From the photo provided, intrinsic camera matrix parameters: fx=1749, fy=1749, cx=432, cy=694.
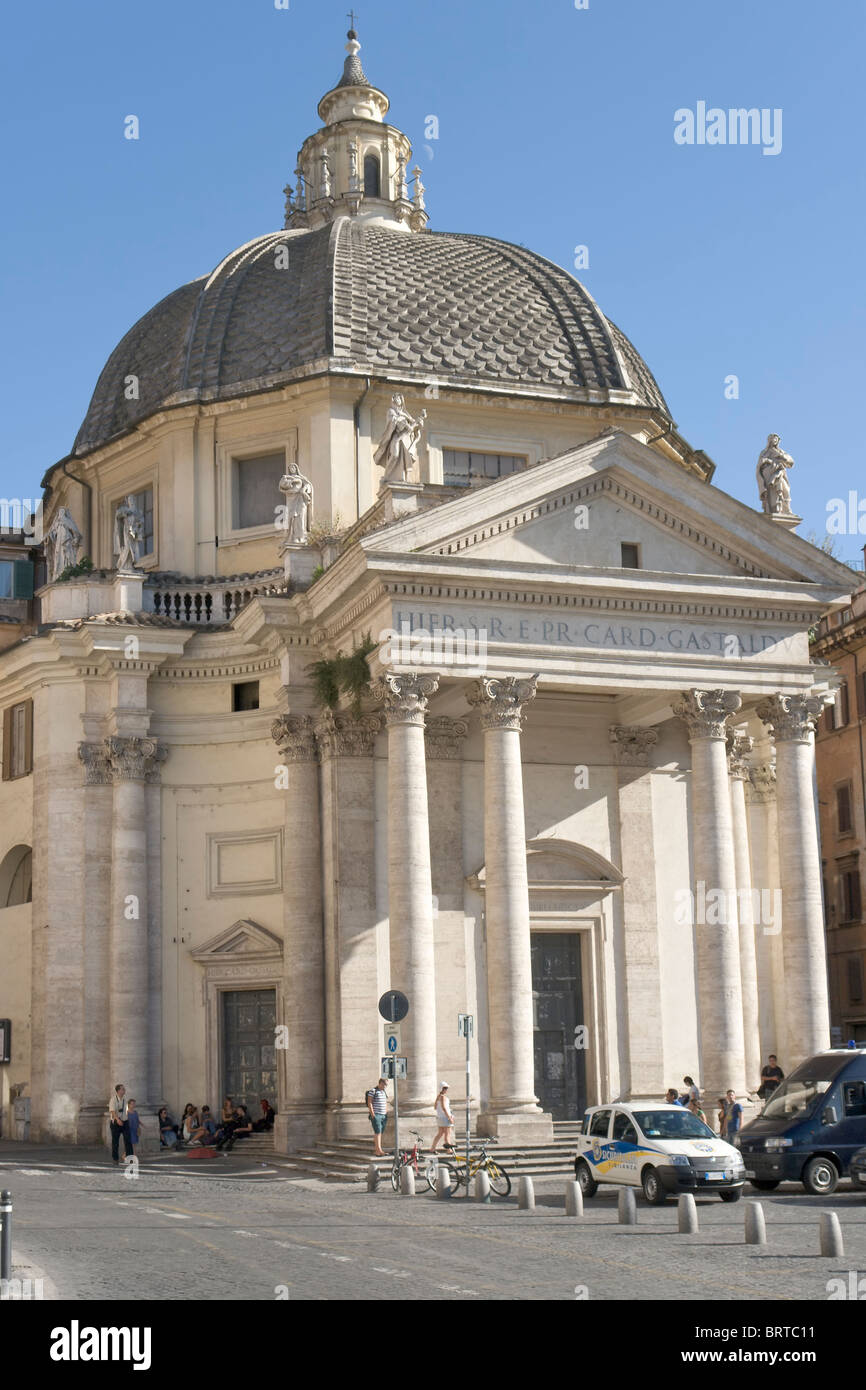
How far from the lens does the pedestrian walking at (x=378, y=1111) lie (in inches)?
1088

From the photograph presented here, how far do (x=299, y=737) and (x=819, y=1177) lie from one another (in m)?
12.9

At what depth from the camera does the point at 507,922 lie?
2836 centimetres

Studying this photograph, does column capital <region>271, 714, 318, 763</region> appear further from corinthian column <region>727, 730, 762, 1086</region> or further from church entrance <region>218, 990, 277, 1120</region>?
corinthian column <region>727, 730, 762, 1086</region>

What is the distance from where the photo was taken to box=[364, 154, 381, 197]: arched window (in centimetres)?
4394

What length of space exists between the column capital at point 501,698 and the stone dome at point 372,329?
30.3ft

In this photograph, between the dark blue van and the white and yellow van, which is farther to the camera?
the dark blue van

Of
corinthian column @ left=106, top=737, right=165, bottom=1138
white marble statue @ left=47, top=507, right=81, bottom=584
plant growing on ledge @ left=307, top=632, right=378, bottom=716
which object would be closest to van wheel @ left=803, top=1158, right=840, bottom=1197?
plant growing on ledge @ left=307, top=632, right=378, bottom=716

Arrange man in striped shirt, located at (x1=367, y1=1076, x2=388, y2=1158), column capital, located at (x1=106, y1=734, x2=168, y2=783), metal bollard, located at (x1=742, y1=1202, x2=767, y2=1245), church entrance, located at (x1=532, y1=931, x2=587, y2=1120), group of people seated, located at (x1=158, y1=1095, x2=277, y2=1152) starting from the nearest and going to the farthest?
metal bollard, located at (x1=742, y1=1202, x2=767, y2=1245), man in striped shirt, located at (x1=367, y1=1076, x2=388, y2=1158), church entrance, located at (x1=532, y1=931, x2=587, y2=1120), group of people seated, located at (x1=158, y1=1095, x2=277, y2=1152), column capital, located at (x1=106, y1=734, x2=168, y2=783)

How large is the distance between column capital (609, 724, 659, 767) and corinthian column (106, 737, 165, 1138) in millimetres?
9079

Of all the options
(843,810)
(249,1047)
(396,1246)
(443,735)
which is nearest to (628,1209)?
(396,1246)

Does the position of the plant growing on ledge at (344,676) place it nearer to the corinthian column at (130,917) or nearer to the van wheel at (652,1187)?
the corinthian column at (130,917)

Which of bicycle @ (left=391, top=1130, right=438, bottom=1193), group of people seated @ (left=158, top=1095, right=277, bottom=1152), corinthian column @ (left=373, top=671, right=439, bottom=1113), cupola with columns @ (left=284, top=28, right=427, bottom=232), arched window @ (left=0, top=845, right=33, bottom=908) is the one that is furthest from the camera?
cupola with columns @ (left=284, top=28, right=427, bottom=232)

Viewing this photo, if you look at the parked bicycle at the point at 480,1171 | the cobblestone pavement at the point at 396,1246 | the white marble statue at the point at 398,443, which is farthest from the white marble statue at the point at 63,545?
the parked bicycle at the point at 480,1171
